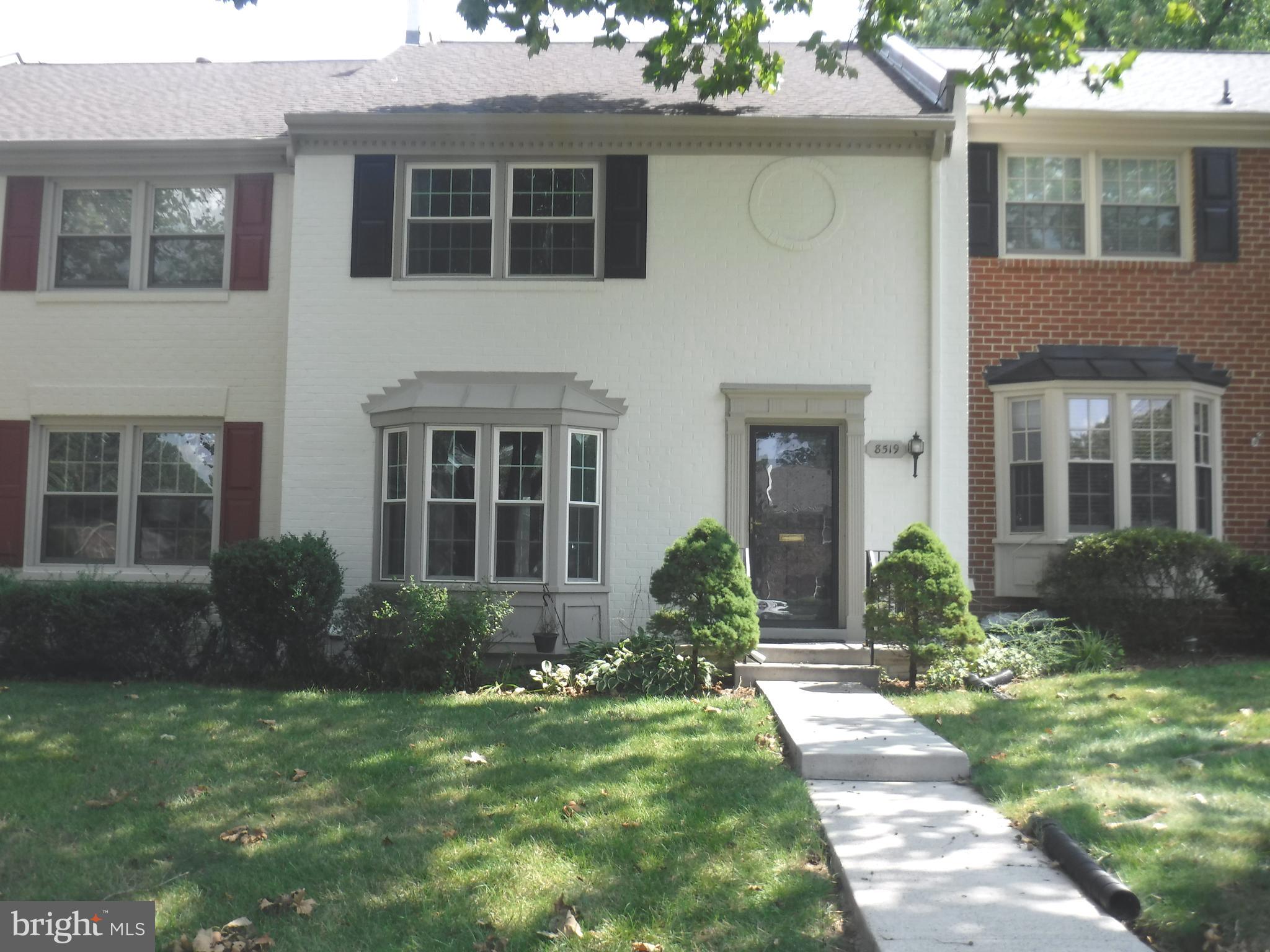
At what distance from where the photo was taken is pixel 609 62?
1298 cm

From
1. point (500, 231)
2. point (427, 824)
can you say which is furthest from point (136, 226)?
point (427, 824)

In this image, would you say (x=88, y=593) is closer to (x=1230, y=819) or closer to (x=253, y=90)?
(x=253, y=90)

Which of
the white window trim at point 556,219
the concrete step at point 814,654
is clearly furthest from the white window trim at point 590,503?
the concrete step at point 814,654

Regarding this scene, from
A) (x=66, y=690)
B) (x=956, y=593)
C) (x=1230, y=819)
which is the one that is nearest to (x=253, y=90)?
(x=66, y=690)

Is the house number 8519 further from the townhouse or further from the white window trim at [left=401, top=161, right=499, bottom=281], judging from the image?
the white window trim at [left=401, top=161, right=499, bottom=281]

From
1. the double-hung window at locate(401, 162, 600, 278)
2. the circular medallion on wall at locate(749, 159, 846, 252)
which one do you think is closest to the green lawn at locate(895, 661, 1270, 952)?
the circular medallion on wall at locate(749, 159, 846, 252)

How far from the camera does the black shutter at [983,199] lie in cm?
1163

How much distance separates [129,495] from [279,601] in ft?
11.5

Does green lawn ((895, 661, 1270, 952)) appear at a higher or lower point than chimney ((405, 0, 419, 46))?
lower

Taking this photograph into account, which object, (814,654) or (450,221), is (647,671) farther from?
(450,221)

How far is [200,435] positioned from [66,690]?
3650 mm

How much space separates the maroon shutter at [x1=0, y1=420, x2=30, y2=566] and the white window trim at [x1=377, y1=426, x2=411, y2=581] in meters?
4.24

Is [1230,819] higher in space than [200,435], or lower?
lower

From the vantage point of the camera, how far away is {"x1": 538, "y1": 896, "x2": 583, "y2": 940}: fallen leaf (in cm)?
392
